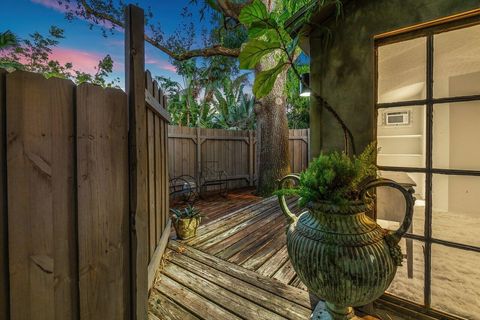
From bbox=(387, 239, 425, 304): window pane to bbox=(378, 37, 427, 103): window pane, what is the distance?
3.37 ft

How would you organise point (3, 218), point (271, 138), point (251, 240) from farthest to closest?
1. point (271, 138)
2. point (251, 240)
3. point (3, 218)

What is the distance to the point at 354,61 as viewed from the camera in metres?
1.46

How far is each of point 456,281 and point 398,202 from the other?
594 mm

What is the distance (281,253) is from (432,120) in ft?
5.78

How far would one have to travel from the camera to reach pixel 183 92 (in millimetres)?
10062

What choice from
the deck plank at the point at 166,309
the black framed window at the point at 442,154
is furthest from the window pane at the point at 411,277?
the deck plank at the point at 166,309

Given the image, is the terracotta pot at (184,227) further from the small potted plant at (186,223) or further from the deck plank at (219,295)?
the deck plank at (219,295)

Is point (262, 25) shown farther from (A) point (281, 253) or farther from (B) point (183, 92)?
(B) point (183, 92)

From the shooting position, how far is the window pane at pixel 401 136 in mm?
1561

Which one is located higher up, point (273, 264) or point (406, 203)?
point (406, 203)

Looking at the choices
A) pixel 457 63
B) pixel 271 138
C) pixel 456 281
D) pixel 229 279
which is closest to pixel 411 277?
pixel 456 281

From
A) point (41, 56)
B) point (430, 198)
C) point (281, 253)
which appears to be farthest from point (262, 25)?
point (41, 56)

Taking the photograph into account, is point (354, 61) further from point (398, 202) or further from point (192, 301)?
point (192, 301)

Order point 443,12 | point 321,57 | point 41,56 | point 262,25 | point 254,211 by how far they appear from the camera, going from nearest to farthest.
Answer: point 443,12
point 262,25
point 321,57
point 254,211
point 41,56
